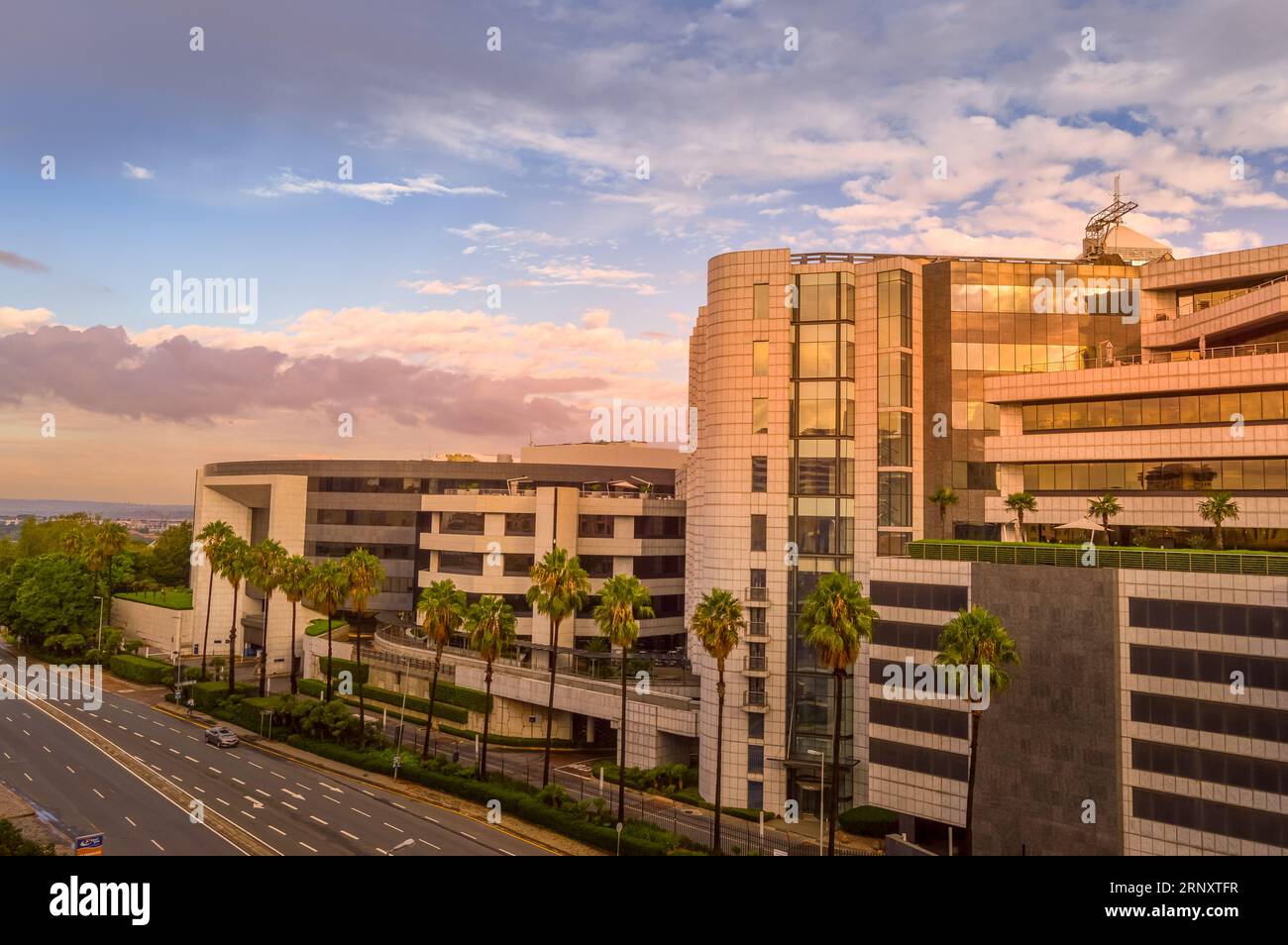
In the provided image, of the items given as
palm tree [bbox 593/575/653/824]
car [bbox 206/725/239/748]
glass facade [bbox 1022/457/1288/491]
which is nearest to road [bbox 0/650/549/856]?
car [bbox 206/725/239/748]

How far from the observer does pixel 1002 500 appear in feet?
209

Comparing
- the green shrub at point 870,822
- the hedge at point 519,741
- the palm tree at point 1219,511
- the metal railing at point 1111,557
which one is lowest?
the hedge at point 519,741

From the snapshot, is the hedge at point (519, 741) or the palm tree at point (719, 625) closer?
the palm tree at point (719, 625)

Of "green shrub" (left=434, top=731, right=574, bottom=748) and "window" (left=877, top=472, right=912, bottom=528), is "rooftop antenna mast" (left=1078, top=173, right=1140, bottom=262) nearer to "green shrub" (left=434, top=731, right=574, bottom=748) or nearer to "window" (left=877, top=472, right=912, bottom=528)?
"window" (left=877, top=472, right=912, bottom=528)

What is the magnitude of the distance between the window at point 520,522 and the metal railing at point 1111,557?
5280 centimetres

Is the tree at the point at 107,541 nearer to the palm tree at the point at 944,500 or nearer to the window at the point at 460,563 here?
the window at the point at 460,563

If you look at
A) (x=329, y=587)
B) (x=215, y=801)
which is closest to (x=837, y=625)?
(x=215, y=801)

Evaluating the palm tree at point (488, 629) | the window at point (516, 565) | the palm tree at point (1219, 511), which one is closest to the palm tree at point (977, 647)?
the palm tree at point (1219, 511)

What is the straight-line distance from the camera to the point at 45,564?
380 ft

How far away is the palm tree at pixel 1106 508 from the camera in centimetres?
5688

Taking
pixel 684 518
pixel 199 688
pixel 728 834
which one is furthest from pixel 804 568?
pixel 199 688

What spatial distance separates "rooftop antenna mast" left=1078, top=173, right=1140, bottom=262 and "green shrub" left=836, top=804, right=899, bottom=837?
4788 cm
